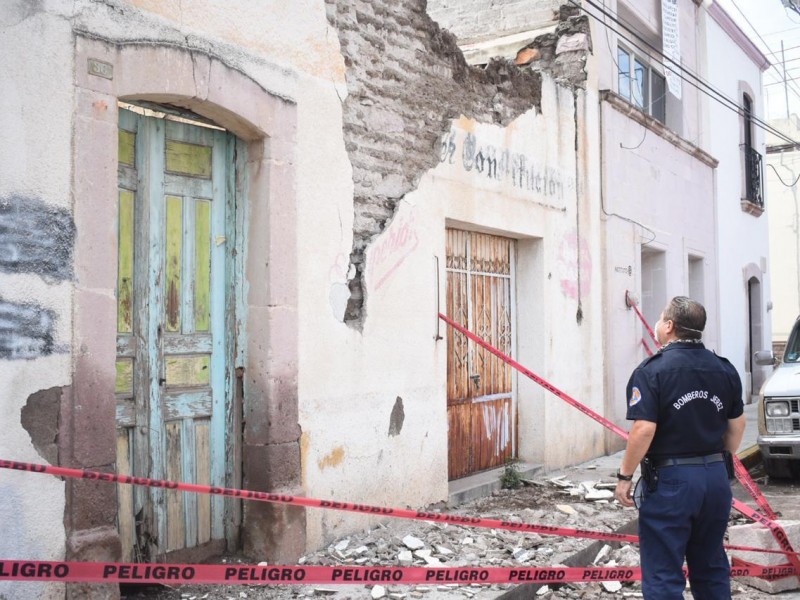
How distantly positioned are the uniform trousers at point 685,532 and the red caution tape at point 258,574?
2.07 ft

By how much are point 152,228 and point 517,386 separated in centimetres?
486

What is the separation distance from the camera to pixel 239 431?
5.46m

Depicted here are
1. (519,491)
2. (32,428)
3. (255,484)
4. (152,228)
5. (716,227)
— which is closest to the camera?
(32,428)

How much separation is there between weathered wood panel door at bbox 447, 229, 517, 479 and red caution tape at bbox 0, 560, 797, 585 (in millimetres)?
3196

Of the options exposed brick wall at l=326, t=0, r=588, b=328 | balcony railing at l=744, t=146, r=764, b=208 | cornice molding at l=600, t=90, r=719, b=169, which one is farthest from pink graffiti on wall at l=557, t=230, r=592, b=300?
balcony railing at l=744, t=146, r=764, b=208

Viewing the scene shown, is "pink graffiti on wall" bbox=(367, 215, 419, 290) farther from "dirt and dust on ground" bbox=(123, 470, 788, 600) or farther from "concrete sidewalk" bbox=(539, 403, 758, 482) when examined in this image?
"concrete sidewalk" bbox=(539, 403, 758, 482)

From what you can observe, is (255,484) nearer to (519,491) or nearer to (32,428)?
(32,428)

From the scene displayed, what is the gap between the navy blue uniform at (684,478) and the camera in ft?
12.7

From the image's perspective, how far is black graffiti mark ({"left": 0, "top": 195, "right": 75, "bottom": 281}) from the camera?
13.2ft

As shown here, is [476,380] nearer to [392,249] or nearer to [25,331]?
[392,249]

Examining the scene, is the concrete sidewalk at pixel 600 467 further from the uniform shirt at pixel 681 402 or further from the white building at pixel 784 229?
the white building at pixel 784 229

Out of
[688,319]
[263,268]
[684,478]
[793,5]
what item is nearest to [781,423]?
[688,319]

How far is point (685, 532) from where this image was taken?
12.7 ft

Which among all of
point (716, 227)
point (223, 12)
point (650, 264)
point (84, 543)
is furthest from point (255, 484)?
point (716, 227)
